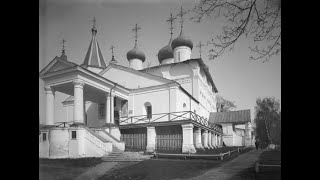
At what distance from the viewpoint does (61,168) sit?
4.80 meters

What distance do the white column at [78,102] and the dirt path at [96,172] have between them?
1244 millimetres

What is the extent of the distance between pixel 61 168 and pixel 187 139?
5089 mm

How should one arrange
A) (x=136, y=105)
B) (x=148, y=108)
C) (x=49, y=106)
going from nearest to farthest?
1. (x=49, y=106)
2. (x=136, y=105)
3. (x=148, y=108)

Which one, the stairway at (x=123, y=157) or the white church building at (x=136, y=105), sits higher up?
the white church building at (x=136, y=105)

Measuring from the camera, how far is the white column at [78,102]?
622 centimetres

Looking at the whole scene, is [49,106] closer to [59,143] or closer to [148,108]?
[59,143]

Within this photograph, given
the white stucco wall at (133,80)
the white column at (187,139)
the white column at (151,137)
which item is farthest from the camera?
the white stucco wall at (133,80)

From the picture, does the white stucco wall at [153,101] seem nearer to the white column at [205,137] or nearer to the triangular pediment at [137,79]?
the triangular pediment at [137,79]

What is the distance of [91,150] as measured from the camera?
21.6 feet

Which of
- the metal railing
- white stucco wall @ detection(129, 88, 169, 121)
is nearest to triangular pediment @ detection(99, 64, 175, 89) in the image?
white stucco wall @ detection(129, 88, 169, 121)

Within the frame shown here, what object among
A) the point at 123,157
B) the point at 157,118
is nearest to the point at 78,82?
the point at 123,157

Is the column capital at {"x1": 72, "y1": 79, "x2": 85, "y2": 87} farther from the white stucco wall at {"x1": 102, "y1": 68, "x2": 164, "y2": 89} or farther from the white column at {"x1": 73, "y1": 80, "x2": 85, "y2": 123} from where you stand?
the white stucco wall at {"x1": 102, "y1": 68, "x2": 164, "y2": 89}

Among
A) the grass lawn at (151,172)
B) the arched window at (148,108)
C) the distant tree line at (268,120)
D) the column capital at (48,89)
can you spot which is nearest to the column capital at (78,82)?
the column capital at (48,89)
